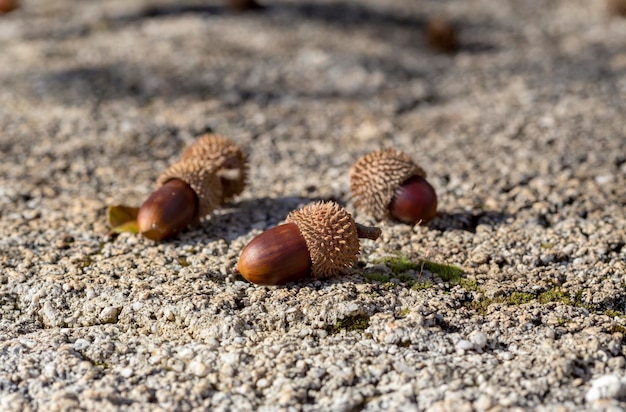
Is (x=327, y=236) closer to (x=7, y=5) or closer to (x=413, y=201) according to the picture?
(x=413, y=201)

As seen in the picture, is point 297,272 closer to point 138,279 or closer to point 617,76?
point 138,279

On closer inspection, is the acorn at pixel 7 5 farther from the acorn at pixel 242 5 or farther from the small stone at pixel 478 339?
the small stone at pixel 478 339

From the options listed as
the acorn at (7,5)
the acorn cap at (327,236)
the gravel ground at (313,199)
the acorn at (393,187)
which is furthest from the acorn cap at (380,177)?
the acorn at (7,5)

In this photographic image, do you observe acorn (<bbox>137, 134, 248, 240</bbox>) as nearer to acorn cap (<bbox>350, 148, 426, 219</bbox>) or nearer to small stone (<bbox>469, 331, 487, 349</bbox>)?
acorn cap (<bbox>350, 148, 426, 219</bbox>)

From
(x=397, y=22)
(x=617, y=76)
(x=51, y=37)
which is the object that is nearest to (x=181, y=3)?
(x=51, y=37)

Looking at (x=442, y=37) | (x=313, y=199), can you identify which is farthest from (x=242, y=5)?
(x=313, y=199)
